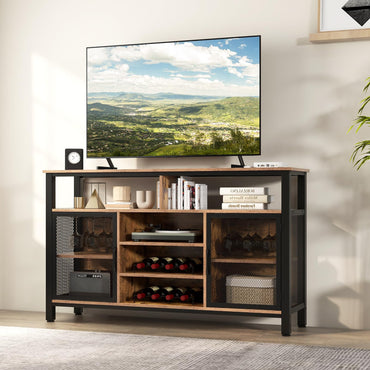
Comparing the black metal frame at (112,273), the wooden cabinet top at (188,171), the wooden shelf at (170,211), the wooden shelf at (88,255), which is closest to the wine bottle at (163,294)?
the black metal frame at (112,273)

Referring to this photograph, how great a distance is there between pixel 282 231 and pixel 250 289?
16.7 inches

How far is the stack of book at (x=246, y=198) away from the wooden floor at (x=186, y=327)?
0.81m

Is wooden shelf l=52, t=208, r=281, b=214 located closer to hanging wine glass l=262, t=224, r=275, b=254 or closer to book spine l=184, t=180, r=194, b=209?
book spine l=184, t=180, r=194, b=209

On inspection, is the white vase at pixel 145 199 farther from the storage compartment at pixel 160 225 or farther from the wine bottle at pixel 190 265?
the wine bottle at pixel 190 265

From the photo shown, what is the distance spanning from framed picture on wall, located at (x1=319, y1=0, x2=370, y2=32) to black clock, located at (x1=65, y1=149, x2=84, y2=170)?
1.86 meters

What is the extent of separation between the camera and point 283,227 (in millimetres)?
4172

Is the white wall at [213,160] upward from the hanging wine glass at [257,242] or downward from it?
upward

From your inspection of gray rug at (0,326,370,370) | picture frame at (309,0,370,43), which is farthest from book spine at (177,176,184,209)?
picture frame at (309,0,370,43)

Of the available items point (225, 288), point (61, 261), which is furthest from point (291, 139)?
point (61, 261)

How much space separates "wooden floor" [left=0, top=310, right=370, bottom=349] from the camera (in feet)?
13.5

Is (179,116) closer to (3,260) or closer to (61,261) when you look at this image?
(61,261)

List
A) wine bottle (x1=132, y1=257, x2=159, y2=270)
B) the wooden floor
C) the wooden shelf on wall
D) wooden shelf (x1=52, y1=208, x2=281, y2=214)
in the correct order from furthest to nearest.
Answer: wine bottle (x1=132, y1=257, x2=159, y2=270)
the wooden shelf on wall
wooden shelf (x1=52, y1=208, x2=281, y2=214)
the wooden floor

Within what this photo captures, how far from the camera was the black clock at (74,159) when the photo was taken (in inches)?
187

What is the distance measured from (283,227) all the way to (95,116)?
5.35 feet
